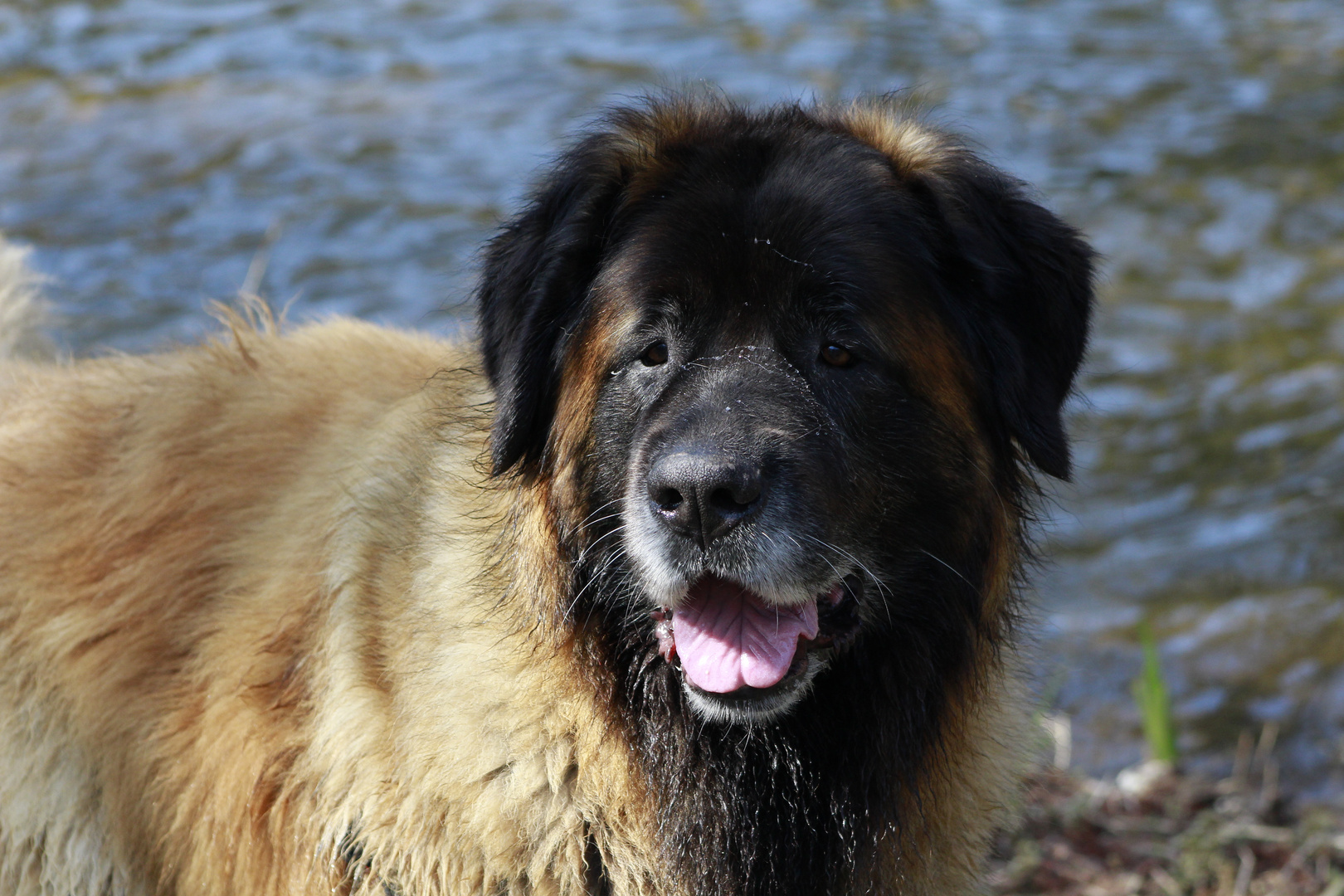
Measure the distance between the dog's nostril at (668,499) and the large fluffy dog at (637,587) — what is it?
1 centimetres

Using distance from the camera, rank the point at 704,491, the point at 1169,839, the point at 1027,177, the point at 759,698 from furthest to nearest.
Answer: the point at 1027,177
the point at 1169,839
the point at 759,698
the point at 704,491

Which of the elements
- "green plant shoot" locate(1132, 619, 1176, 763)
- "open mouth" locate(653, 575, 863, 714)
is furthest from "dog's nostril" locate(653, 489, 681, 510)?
"green plant shoot" locate(1132, 619, 1176, 763)

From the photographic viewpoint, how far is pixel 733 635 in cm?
306

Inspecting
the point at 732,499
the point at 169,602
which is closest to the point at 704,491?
the point at 732,499

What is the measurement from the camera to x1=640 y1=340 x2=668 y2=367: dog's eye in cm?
312

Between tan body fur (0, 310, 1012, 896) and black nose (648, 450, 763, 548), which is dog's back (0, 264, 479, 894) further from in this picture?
black nose (648, 450, 763, 548)

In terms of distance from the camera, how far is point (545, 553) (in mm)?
3268

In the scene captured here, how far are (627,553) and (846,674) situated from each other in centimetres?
59

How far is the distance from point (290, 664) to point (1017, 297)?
187 centimetres

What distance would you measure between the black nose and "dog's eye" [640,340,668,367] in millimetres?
325

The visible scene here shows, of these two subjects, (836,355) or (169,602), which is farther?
(169,602)

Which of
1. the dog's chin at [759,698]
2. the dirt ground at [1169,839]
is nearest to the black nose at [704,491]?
the dog's chin at [759,698]

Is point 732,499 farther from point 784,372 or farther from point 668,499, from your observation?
point 784,372

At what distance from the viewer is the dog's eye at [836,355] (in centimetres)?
307
